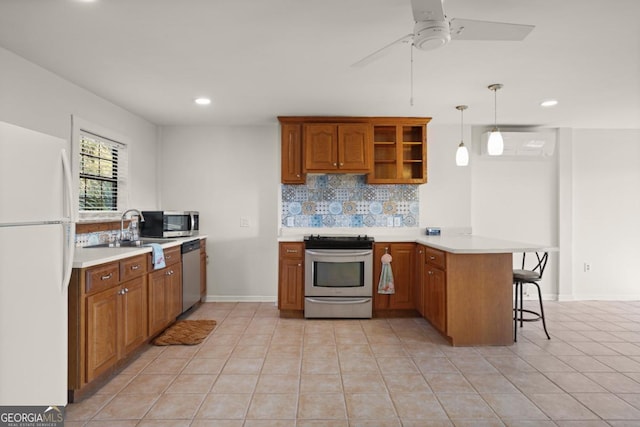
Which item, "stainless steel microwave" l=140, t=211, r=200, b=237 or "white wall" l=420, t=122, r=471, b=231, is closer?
"stainless steel microwave" l=140, t=211, r=200, b=237

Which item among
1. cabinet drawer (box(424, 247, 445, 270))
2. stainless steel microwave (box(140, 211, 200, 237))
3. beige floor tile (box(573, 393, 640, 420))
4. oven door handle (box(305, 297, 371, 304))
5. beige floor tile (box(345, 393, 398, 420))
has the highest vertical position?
stainless steel microwave (box(140, 211, 200, 237))

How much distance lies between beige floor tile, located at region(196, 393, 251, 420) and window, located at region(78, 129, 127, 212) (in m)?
2.23

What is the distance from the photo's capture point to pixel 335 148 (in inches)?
174

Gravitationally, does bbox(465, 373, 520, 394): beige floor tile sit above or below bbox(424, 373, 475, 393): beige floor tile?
above

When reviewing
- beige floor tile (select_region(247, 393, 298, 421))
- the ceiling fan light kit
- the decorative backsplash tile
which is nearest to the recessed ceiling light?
the decorative backsplash tile

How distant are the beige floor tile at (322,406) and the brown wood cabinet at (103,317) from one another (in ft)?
4.36

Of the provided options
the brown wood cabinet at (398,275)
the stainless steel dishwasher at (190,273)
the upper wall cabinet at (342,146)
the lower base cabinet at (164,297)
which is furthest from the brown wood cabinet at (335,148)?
the lower base cabinet at (164,297)

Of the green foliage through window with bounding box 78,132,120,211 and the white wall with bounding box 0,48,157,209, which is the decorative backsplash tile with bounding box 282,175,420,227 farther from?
the green foliage through window with bounding box 78,132,120,211

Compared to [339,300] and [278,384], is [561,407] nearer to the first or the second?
[278,384]

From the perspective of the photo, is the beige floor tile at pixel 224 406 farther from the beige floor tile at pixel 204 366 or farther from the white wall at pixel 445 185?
the white wall at pixel 445 185

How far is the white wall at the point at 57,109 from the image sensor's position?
2637 mm

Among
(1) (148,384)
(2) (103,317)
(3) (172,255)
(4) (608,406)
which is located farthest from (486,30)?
(3) (172,255)

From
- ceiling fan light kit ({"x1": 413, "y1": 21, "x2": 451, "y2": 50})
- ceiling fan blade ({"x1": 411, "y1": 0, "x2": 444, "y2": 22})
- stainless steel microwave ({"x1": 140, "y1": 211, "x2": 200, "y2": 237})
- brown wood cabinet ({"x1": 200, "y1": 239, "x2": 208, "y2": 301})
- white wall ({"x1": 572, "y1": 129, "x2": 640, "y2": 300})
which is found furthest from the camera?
white wall ({"x1": 572, "y1": 129, "x2": 640, "y2": 300})

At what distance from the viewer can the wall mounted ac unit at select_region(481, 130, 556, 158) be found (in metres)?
4.85
